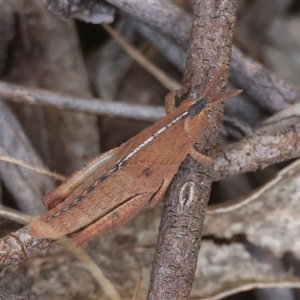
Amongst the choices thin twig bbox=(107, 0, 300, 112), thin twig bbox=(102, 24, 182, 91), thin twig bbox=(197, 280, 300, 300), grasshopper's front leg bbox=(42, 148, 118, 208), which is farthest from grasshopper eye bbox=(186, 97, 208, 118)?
thin twig bbox=(197, 280, 300, 300)

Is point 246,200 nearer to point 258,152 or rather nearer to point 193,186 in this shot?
point 258,152

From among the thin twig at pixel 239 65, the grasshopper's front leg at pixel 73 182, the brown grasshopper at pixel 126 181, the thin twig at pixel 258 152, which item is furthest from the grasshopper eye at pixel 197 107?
the thin twig at pixel 239 65

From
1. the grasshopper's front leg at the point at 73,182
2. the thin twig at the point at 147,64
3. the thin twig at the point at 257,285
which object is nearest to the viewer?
the grasshopper's front leg at the point at 73,182

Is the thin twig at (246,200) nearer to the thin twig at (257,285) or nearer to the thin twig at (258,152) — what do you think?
the thin twig at (258,152)

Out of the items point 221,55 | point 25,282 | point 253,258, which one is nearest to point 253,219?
point 253,258

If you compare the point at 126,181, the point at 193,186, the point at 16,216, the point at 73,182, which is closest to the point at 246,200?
the point at 193,186

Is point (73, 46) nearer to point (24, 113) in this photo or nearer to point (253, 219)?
point (24, 113)
